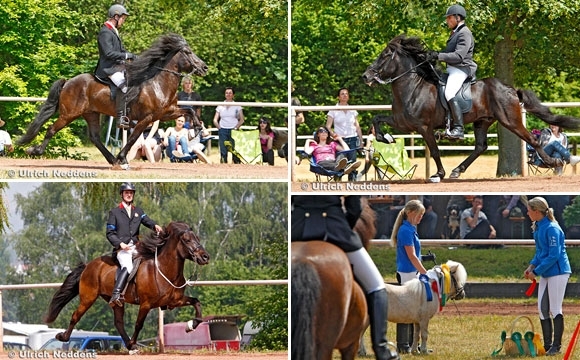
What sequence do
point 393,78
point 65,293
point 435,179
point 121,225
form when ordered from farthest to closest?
point 435,179 < point 393,78 < point 65,293 < point 121,225

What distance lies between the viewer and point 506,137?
59.3 ft

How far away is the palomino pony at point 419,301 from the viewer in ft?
38.0

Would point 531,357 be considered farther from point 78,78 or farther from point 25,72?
point 25,72

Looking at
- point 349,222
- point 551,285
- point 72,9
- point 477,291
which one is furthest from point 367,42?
point 349,222

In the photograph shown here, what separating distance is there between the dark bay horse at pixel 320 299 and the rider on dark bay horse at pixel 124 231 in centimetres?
440

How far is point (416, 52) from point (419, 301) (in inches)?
139

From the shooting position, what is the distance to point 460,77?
14234 mm

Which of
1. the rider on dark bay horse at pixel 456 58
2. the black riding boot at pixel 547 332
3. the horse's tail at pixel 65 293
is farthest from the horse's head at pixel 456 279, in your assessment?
the horse's tail at pixel 65 293

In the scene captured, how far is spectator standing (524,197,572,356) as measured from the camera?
1189 cm

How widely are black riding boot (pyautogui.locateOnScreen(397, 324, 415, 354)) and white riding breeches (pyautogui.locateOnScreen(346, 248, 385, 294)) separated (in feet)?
8.79

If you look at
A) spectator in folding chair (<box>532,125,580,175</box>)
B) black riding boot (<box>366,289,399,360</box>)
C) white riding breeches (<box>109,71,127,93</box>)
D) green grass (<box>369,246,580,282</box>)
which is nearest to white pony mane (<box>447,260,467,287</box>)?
green grass (<box>369,246,580,282</box>)

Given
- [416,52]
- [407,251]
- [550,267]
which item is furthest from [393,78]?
[550,267]

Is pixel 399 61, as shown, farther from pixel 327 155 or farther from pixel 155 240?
pixel 155 240

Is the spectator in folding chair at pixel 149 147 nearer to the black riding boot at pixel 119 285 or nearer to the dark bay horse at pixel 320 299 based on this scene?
the black riding boot at pixel 119 285
